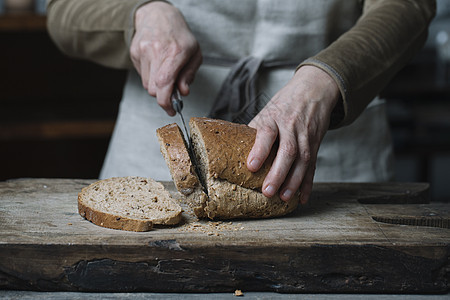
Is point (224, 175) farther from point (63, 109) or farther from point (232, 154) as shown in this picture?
point (63, 109)

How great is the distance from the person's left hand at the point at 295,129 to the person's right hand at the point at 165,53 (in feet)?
1.00

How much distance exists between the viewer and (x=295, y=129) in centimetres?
147

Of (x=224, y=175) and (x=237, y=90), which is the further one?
(x=237, y=90)

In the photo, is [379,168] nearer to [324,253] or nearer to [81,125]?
[324,253]

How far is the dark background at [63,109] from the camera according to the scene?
3123 millimetres

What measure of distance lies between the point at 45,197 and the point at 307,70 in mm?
907

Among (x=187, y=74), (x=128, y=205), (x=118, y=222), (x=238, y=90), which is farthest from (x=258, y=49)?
(x=118, y=222)

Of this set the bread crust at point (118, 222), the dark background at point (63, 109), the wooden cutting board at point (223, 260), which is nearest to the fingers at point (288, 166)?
the wooden cutting board at point (223, 260)

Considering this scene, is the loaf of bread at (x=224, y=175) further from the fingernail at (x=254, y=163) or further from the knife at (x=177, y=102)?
the knife at (x=177, y=102)

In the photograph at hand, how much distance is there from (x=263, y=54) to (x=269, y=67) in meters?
0.05

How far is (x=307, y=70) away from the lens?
1585 mm

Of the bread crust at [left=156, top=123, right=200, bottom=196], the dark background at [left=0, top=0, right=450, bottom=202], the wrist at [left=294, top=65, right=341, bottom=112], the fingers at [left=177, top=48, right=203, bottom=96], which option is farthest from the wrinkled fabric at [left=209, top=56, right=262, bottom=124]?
the dark background at [left=0, top=0, right=450, bottom=202]

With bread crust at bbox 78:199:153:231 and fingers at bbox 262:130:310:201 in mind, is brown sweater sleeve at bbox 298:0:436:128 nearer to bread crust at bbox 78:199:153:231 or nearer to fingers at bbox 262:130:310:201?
fingers at bbox 262:130:310:201

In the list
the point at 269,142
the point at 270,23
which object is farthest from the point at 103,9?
the point at 269,142
